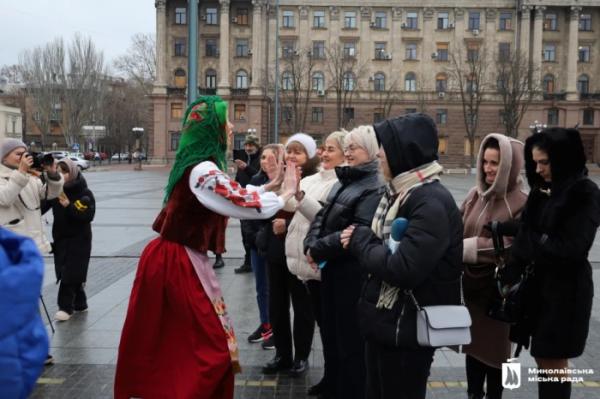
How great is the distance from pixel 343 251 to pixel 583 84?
241 ft

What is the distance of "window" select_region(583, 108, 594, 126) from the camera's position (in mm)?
68125

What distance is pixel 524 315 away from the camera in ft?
13.4

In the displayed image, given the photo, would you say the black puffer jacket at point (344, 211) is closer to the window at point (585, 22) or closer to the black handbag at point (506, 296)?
the black handbag at point (506, 296)

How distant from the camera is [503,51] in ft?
218

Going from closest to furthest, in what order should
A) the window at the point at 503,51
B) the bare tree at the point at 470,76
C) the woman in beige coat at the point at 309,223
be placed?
the woman in beige coat at the point at 309,223
the bare tree at the point at 470,76
the window at the point at 503,51

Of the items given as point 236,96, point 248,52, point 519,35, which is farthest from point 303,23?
point 519,35

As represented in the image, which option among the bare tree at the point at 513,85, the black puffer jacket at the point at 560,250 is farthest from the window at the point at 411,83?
the black puffer jacket at the point at 560,250

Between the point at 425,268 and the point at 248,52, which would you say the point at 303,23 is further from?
the point at 425,268

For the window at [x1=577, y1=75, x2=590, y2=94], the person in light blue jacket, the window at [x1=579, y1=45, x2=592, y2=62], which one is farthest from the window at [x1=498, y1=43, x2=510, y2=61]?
the person in light blue jacket

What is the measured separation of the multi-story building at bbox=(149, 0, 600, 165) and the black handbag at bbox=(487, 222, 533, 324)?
6268cm

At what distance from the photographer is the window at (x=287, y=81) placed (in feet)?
218

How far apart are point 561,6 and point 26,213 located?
73.1 m

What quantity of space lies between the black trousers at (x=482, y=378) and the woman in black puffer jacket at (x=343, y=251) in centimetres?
99

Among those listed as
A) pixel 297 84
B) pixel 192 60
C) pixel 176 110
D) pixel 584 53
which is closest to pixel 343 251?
pixel 192 60
